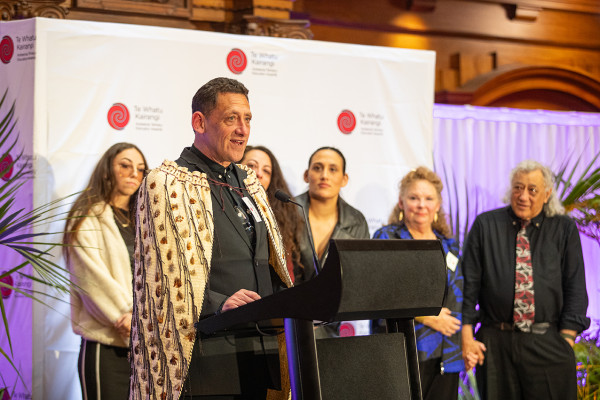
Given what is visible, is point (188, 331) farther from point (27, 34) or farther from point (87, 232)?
point (27, 34)

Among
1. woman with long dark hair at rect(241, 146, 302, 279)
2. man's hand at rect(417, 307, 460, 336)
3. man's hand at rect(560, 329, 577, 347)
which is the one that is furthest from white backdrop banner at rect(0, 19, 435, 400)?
man's hand at rect(560, 329, 577, 347)

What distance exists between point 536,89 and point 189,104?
4.03 metres

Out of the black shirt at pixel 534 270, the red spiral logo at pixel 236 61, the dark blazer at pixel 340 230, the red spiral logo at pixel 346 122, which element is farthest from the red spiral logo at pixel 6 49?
the black shirt at pixel 534 270

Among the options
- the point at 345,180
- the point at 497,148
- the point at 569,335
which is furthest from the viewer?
the point at 497,148

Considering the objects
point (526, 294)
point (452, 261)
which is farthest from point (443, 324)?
point (526, 294)

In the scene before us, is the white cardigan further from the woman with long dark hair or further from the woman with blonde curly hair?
the woman with blonde curly hair

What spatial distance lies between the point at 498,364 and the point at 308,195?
56.4 inches

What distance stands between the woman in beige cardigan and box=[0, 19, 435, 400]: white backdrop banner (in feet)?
0.61

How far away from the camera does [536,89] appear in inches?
289

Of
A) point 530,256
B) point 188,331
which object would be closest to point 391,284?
point 188,331

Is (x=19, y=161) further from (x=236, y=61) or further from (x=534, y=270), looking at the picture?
(x=534, y=270)

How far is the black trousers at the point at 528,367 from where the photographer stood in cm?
442

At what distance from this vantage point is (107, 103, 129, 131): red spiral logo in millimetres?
4262

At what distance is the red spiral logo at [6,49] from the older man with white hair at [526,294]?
2766 mm
